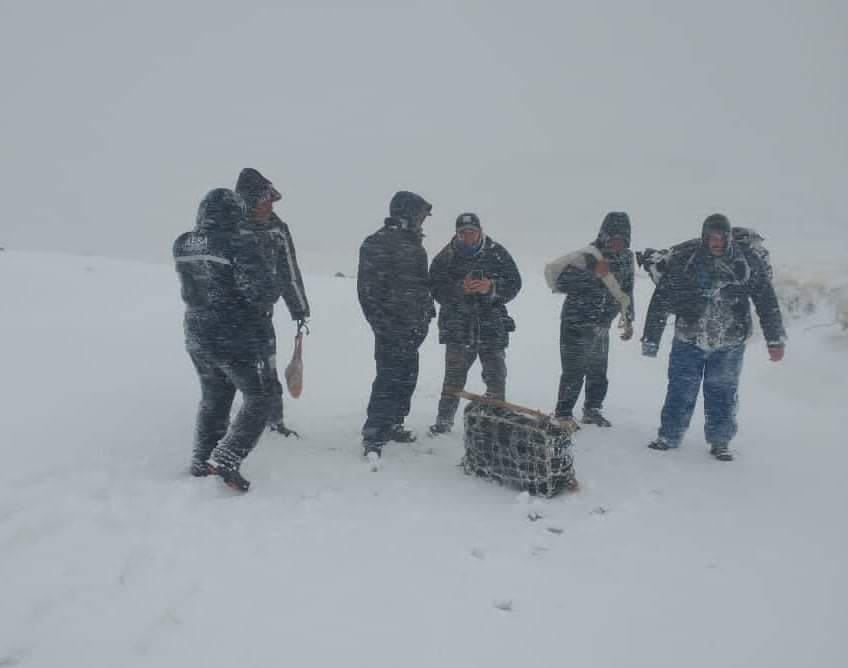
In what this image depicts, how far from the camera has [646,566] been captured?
3.79m

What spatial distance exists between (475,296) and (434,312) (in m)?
0.47

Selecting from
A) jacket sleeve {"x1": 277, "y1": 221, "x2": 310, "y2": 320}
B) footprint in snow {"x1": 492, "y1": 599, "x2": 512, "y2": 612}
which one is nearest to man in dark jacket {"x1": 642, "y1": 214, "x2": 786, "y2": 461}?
footprint in snow {"x1": 492, "y1": 599, "x2": 512, "y2": 612}

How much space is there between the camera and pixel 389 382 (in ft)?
18.5

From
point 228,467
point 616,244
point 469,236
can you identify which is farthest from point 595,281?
point 228,467

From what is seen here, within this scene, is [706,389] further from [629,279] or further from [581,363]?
[629,279]

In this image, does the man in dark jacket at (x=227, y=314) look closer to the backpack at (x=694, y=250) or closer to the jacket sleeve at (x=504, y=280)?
the jacket sleeve at (x=504, y=280)

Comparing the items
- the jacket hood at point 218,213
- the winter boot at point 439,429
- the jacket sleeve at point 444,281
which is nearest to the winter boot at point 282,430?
the winter boot at point 439,429

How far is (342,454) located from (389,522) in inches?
56.1

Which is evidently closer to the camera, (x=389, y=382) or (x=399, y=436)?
(x=389, y=382)

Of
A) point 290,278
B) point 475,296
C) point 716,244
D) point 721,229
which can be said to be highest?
point 721,229

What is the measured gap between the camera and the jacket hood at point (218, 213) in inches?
169

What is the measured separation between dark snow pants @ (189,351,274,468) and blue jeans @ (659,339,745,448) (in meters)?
3.88

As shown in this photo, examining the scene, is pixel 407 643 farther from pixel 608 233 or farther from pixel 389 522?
pixel 608 233

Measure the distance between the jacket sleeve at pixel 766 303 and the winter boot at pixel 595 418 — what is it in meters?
1.84
